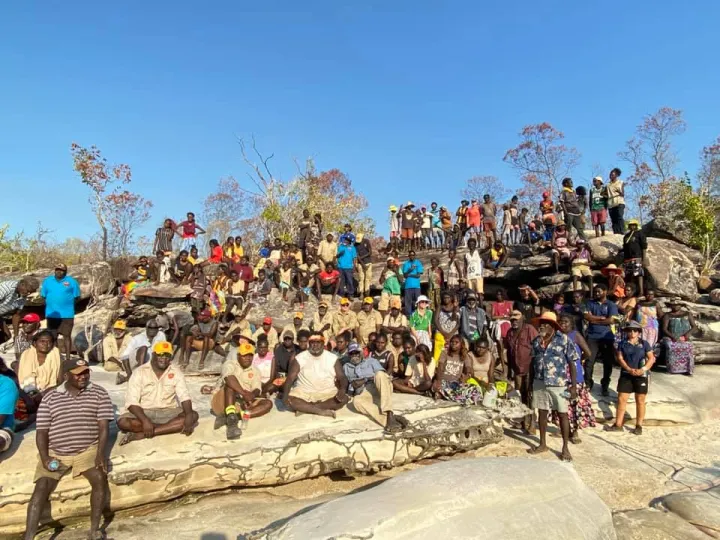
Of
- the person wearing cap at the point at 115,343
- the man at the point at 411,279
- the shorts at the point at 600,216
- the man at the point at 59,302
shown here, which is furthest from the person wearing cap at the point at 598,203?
the man at the point at 59,302

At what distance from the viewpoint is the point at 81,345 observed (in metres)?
12.0

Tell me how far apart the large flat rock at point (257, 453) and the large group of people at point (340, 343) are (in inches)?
8.0

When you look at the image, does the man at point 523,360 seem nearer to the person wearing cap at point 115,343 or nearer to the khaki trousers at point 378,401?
the khaki trousers at point 378,401

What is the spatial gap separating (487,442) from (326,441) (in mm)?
2516

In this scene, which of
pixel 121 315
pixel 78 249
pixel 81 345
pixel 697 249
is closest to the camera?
pixel 81 345

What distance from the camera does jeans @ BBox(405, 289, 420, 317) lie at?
12.0 meters

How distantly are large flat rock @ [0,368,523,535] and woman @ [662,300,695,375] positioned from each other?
4132mm

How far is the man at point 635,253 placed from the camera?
39.5 feet

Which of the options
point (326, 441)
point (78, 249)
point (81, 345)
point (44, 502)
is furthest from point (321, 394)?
point (78, 249)

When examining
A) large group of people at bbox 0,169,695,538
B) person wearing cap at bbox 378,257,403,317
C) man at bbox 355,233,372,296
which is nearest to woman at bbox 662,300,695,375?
large group of people at bbox 0,169,695,538

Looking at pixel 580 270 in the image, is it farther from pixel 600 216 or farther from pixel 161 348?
pixel 161 348

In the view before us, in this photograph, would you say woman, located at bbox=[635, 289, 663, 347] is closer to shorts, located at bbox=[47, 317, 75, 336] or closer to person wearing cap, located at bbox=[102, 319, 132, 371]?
person wearing cap, located at bbox=[102, 319, 132, 371]

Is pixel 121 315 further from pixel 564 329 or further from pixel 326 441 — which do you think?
pixel 564 329

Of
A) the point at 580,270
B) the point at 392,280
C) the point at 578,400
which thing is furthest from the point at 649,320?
the point at 392,280
